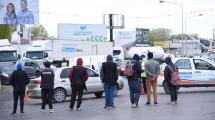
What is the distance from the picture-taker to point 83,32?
213ft

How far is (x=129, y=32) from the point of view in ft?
320

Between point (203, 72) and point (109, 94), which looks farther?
point (203, 72)

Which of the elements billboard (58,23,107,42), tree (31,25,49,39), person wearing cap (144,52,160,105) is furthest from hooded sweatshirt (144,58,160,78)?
tree (31,25,49,39)

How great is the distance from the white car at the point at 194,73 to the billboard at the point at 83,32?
36.2m

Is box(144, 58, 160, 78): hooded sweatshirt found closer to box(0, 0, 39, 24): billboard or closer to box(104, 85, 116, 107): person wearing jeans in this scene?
box(104, 85, 116, 107): person wearing jeans

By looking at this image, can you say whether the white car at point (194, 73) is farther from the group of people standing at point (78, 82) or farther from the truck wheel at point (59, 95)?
the group of people standing at point (78, 82)

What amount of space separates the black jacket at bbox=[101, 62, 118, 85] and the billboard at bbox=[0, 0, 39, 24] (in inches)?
914

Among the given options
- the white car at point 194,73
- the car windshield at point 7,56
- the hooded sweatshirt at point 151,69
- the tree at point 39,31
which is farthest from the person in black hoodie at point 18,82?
the tree at point 39,31

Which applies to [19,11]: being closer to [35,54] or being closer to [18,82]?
[35,54]

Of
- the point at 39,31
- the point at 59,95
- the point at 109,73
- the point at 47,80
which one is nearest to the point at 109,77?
the point at 109,73

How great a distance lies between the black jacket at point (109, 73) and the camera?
19672 mm

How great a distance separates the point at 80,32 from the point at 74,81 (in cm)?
4509

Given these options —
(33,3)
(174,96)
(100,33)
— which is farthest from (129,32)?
(174,96)

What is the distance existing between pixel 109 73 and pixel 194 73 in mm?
8240
